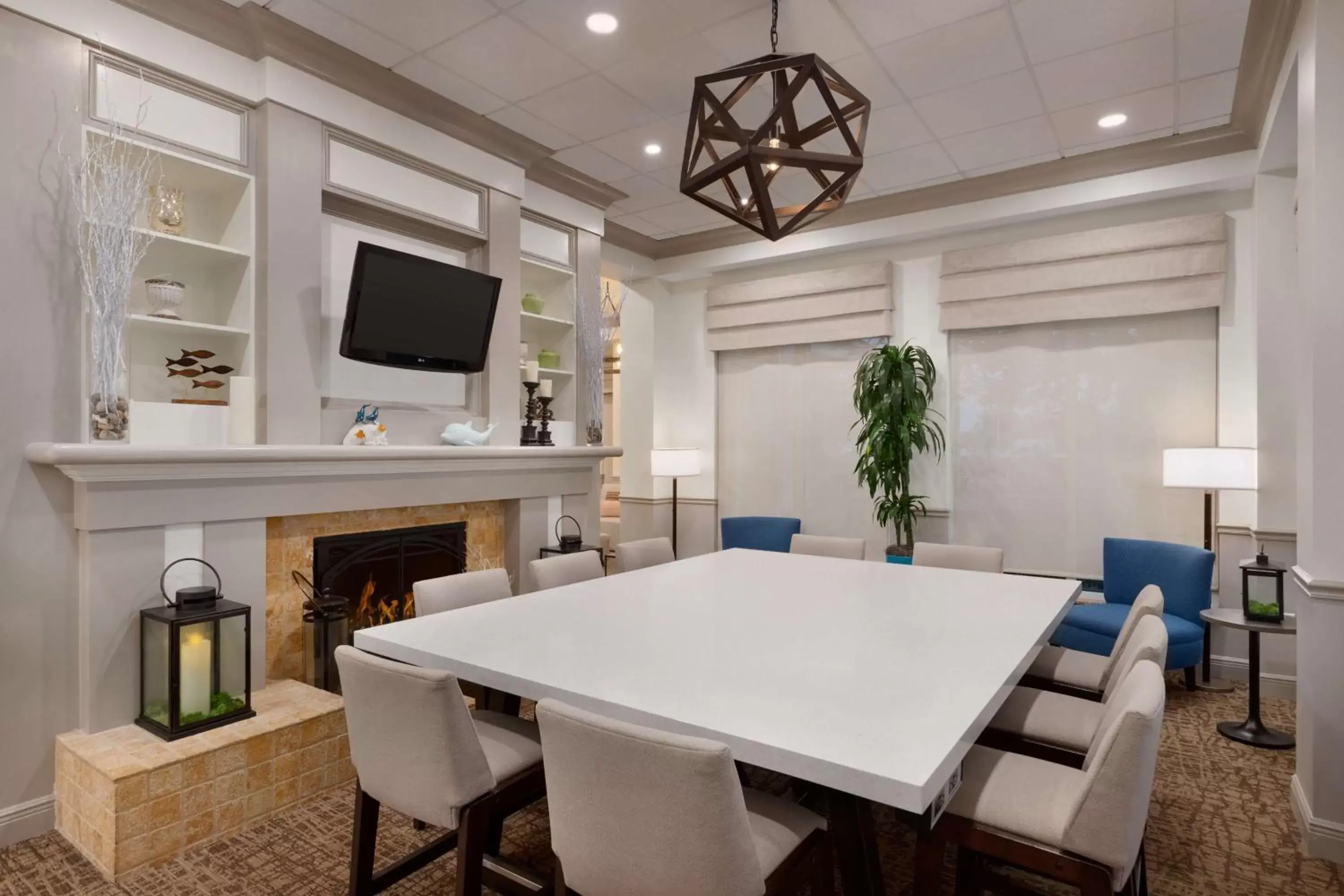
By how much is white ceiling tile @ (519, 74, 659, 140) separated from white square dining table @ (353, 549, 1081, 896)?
2375 millimetres

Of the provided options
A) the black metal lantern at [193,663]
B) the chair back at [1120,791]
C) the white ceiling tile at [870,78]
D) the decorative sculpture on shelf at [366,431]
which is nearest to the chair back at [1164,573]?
the white ceiling tile at [870,78]

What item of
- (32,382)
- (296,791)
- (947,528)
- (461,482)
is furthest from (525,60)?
(947,528)

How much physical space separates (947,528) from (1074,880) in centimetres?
392

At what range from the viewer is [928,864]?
1562 mm

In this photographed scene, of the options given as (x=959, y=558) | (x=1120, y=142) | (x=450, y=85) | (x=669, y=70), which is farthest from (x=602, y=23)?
(x=1120, y=142)

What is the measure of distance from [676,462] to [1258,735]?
12.6 ft

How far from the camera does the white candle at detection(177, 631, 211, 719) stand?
8.48 ft

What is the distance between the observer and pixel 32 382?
255 cm

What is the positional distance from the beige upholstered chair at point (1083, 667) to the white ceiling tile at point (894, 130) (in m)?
2.54

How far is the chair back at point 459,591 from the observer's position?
101 inches

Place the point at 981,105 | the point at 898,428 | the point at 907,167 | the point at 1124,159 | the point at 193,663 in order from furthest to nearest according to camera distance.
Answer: the point at 898,428
the point at 907,167
the point at 1124,159
the point at 981,105
the point at 193,663

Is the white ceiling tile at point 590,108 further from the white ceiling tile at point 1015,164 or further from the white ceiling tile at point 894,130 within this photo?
the white ceiling tile at point 1015,164

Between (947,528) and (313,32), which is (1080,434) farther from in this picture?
(313,32)

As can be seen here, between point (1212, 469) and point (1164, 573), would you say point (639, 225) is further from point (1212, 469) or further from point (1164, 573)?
point (1164, 573)
